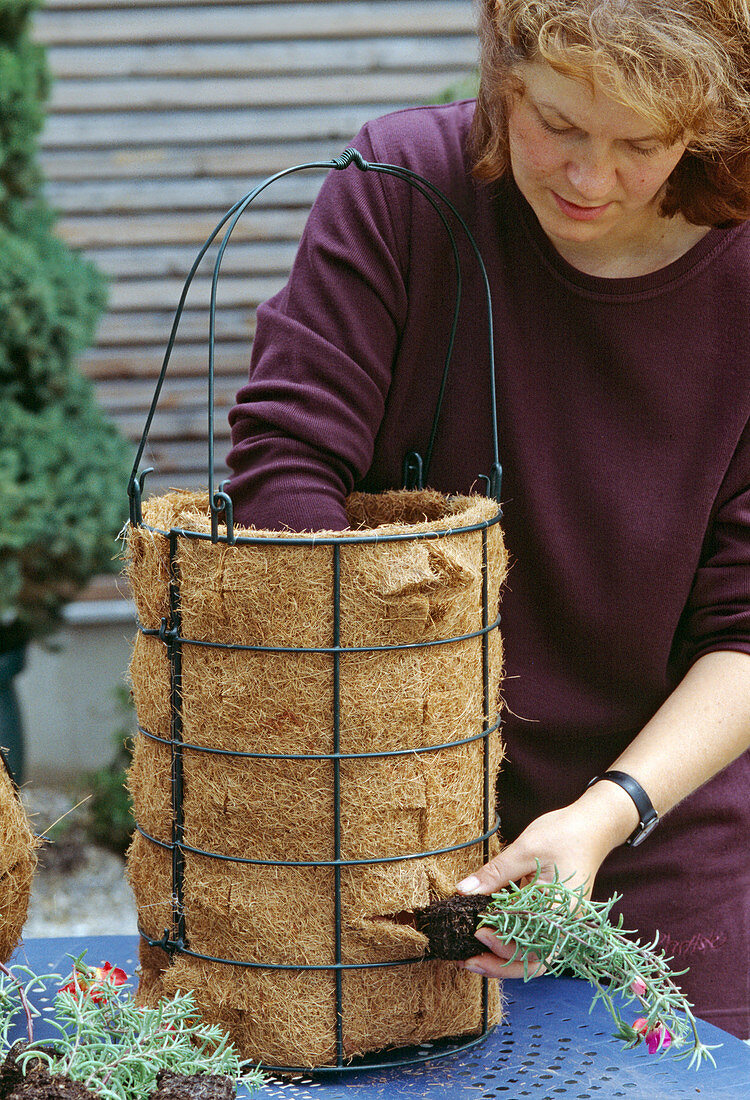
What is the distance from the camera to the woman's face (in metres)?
1.10

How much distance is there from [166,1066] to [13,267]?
2.83 meters

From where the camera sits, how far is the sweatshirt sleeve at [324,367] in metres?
1.17

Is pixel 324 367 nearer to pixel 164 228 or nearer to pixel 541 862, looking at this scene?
pixel 541 862

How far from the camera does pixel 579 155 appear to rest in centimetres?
114

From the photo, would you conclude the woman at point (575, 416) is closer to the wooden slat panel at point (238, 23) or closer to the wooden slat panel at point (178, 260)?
the wooden slat panel at point (178, 260)

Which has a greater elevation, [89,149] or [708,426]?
[89,149]

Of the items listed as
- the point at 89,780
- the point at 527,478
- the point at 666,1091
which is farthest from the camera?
the point at 89,780

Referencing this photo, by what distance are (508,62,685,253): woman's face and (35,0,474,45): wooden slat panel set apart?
125 inches

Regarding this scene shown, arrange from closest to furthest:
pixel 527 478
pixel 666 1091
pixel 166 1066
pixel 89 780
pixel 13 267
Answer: pixel 166 1066 < pixel 666 1091 < pixel 527 478 < pixel 13 267 < pixel 89 780

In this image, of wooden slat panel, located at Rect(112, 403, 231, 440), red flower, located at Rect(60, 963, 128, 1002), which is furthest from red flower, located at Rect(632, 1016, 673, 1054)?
wooden slat panel, located at Rect(112, 403, 231, 440)

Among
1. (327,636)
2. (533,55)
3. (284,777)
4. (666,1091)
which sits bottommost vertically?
(666,1091)

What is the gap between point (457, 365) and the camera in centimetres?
136

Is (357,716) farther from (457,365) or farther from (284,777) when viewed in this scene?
(457,365)

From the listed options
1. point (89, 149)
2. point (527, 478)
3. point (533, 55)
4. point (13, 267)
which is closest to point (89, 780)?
point (13, 267)
